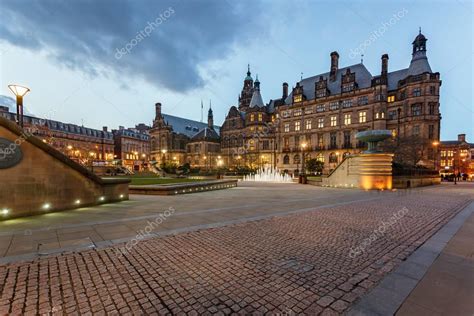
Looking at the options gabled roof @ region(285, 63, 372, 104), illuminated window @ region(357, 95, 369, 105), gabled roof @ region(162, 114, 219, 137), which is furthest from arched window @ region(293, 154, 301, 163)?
gabled roof @ region(162, 114, 219, 137)

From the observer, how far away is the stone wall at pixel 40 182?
743 centimetres

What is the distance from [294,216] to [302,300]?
5441mm

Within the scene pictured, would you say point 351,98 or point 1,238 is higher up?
point 351,98

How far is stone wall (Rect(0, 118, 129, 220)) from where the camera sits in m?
7.43

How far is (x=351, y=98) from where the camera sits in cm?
4391

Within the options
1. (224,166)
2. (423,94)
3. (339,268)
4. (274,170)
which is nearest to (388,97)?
(423,94)

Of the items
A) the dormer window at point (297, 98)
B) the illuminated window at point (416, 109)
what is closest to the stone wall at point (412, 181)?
the illuminated window at point (416, 109)

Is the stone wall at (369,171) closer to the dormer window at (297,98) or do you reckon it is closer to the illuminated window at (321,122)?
the illuminated window at (321,122)

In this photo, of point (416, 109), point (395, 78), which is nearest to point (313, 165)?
point (416, 109)

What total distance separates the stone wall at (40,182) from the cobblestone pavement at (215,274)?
5373mm

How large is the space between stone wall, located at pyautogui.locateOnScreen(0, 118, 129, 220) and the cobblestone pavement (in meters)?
5.37

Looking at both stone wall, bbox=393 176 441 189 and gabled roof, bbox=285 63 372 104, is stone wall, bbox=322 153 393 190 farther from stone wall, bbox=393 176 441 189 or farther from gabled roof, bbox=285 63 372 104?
gabled roof, bbox=285 63 372 104

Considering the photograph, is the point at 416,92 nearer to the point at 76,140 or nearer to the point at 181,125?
the point at 181,125

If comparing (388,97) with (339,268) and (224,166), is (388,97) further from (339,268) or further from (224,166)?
(339,268)
